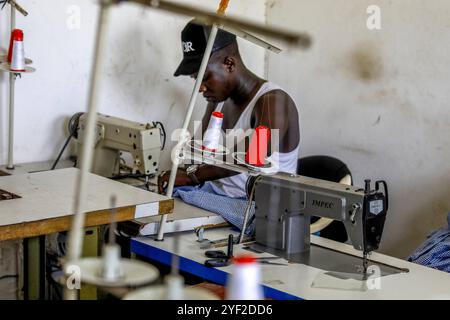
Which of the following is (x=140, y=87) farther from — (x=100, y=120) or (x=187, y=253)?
(x=187, y=253)

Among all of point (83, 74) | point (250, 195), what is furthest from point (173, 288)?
point (83, 74)

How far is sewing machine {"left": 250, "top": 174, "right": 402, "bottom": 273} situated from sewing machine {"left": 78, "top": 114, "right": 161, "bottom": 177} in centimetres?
55

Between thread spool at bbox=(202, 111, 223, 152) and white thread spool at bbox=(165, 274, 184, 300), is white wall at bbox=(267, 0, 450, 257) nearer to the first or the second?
thread spool at bbox=(202, 111, 223, 152)

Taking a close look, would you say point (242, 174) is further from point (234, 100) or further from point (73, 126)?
point (73, 126)

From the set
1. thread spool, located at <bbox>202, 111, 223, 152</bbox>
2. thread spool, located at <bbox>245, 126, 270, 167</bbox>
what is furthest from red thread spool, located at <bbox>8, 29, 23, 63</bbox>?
thread spool, located at <bbox>245, 126, 270, 167</bbox>

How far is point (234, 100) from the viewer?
3156 mm

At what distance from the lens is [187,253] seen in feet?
8.05

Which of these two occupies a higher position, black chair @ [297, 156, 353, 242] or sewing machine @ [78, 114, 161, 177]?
sewing machine @ [78, 114, 161, 177]

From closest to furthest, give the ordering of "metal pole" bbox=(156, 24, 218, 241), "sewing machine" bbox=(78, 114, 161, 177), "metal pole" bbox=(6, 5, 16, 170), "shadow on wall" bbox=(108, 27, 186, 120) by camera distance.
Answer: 1. "metal pole" bbox=(156, 24, 218, 241)
2. "sewing machine" bbox=(78, 114, 161, 177)
3. "metal pole" bbox=(6, 5, 16, 170)
4. "shadow on wall" bbox=(108, 27, 186, 120)

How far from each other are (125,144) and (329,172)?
3.01 ft

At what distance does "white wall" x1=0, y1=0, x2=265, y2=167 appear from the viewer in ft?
10.7

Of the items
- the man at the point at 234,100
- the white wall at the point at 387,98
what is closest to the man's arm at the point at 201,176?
the man at the point at 234,100

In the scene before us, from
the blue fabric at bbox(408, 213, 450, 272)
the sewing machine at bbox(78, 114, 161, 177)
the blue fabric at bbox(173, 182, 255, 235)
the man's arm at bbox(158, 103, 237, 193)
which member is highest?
the sewing machine at bbox(78, 114, 161, 177)
